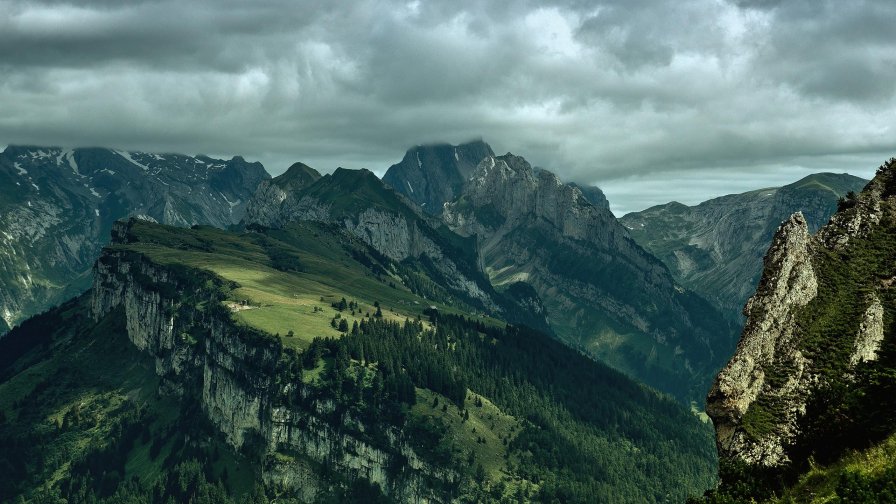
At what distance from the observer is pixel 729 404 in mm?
84250

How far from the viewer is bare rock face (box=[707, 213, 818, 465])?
276 ft

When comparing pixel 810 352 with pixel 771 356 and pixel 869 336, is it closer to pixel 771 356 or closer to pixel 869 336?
pixel 771 356

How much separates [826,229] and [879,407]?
91.7ft

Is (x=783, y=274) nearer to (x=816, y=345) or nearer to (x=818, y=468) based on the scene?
(x=816, y=345)

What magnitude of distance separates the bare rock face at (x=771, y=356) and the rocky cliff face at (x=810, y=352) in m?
0.10

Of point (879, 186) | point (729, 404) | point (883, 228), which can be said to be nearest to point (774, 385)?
point (729, 404)

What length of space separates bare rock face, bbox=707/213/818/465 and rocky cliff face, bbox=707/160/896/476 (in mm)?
98

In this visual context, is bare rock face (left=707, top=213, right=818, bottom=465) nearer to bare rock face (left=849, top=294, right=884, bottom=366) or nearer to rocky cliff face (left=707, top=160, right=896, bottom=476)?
rocky cliff face (left=707, top=160, right=896, bottom=476)

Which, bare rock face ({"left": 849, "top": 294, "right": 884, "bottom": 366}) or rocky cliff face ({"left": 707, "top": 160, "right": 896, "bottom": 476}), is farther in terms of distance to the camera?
bare rock face ({"left": 849, "top": 294, "right": 884, "bottom": 366})

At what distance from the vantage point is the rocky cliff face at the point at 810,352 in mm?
82562

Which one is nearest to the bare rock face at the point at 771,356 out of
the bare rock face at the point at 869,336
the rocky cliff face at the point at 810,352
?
the rocky cliff face at the point at 810,352

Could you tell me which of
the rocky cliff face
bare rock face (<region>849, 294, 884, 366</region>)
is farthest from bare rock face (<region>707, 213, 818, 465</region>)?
bare rock face (<region>849, 294, 884, 366</region>)

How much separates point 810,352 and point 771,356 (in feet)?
13.0

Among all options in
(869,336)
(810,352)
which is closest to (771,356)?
(810,352)
